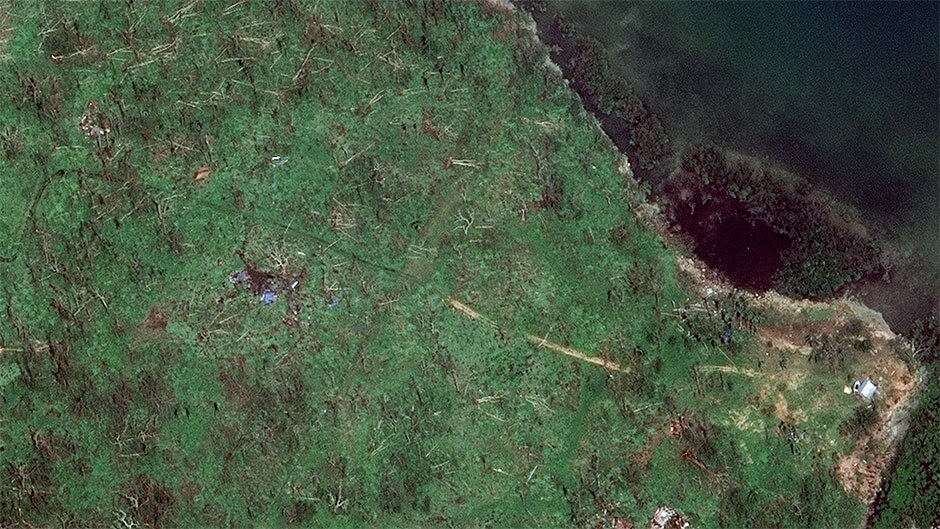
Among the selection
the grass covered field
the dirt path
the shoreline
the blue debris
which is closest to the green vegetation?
the grass covered field

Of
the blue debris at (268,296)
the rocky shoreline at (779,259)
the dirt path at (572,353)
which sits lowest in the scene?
the blue debris at (268,296)

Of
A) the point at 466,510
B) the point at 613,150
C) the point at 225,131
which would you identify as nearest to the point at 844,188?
the point at 613,150

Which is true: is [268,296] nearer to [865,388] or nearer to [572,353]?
[572,353]

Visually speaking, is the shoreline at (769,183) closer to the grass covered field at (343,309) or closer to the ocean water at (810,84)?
the ocean water at (810,84)

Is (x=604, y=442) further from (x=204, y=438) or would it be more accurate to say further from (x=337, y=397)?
(x=204, y=438)

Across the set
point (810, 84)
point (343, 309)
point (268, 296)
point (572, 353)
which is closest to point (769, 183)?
point (810, 84)

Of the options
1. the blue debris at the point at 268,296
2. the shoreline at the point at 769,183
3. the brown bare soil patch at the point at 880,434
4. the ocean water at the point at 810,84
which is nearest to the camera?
the blue debris at the point at 268,296

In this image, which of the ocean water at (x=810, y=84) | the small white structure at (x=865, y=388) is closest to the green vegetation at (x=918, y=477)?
the small white structure at (x=865, y=388)
